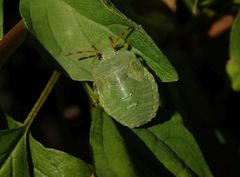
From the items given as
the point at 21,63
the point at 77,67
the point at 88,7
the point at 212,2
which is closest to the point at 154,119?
the point at 77,67

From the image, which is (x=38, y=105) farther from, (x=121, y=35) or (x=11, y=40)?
(x=121, y=35)

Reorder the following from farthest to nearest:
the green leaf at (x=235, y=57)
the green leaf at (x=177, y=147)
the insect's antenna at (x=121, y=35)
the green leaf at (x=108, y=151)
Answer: the green leaf at (x=235, y=57)
the green leaf at (x=177, y=147)
the green leaf at (x=108, y=151)
the insect's antenna at (x=121, y=35)

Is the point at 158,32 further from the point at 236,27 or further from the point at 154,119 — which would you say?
the point at 154,119

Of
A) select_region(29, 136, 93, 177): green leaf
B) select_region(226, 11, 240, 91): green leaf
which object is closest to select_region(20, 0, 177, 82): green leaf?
select_region(29, 136, 93, 177): green leaf

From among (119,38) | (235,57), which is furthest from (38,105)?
(235,57)

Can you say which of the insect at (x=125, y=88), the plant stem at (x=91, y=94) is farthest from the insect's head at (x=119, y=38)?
the plant stem at (x=91, y=94)

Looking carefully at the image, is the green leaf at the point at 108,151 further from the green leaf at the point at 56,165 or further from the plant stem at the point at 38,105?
the plant stem at the point at 38,105
